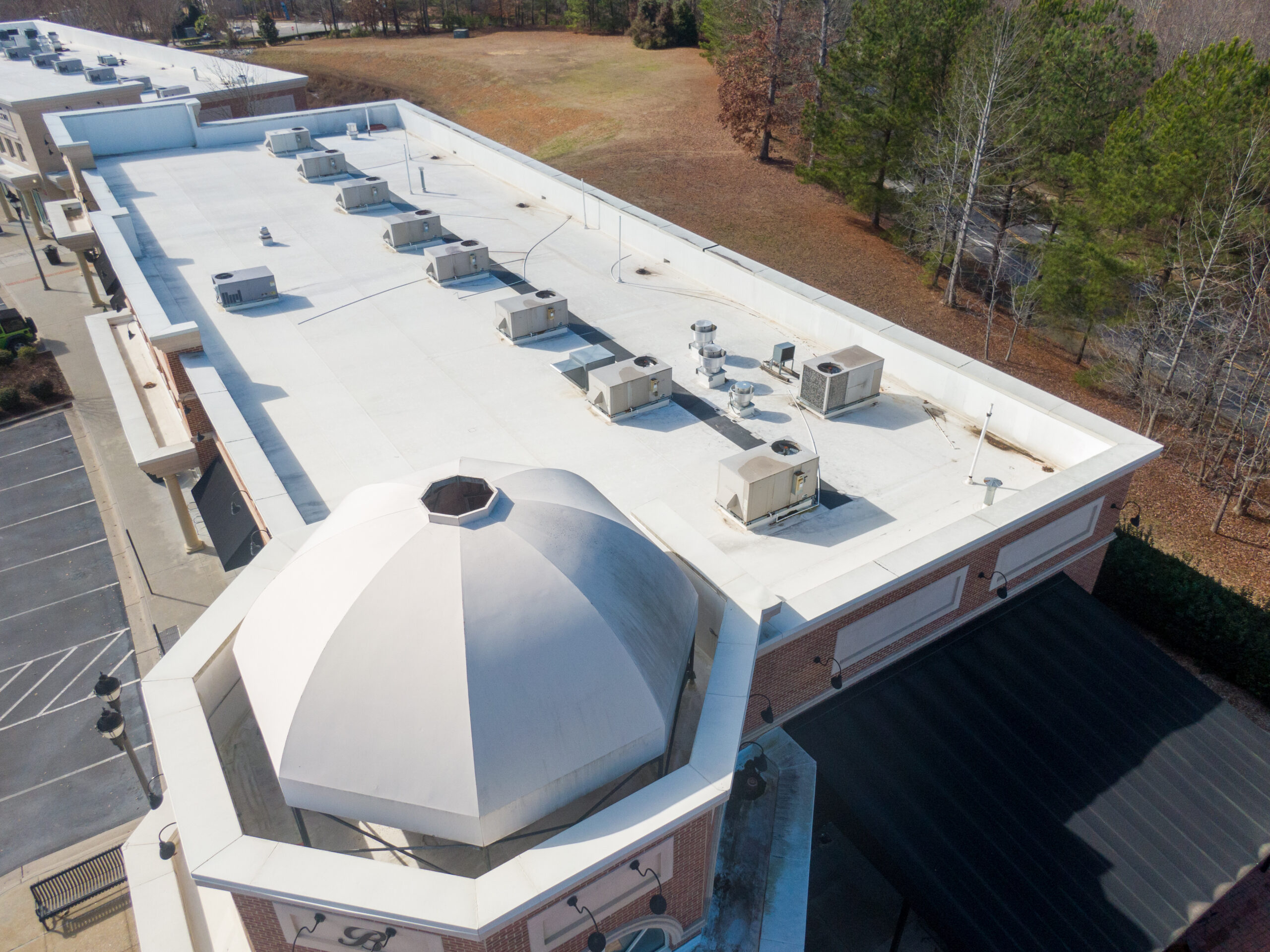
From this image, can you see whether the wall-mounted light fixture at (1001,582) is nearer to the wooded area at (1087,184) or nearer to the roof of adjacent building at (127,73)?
the wooded area at (1087,184)

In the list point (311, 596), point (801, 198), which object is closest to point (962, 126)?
point (801, 198)

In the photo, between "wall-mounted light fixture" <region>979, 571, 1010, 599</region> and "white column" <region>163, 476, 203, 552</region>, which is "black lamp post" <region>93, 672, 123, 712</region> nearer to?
"white column" <region>163, 476, 203, 552</region>

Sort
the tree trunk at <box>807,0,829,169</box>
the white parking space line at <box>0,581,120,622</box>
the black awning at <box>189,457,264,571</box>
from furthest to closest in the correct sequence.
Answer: the tree trunk at <box>807,0,829,169</box> < the white parking space line at <box>0,581,120,622</box> < the black awning at <box>189,457,264,571</box>

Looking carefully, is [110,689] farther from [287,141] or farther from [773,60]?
[773,60]

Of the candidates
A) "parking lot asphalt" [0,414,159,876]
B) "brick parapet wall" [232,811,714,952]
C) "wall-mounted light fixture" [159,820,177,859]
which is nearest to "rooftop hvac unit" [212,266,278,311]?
"parking lot asphalt" [0,414,159,876]

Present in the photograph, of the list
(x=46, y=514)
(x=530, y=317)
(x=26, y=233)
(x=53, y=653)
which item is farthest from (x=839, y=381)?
(x=26, y=233)

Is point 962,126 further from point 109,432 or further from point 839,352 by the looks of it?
point 109,432
